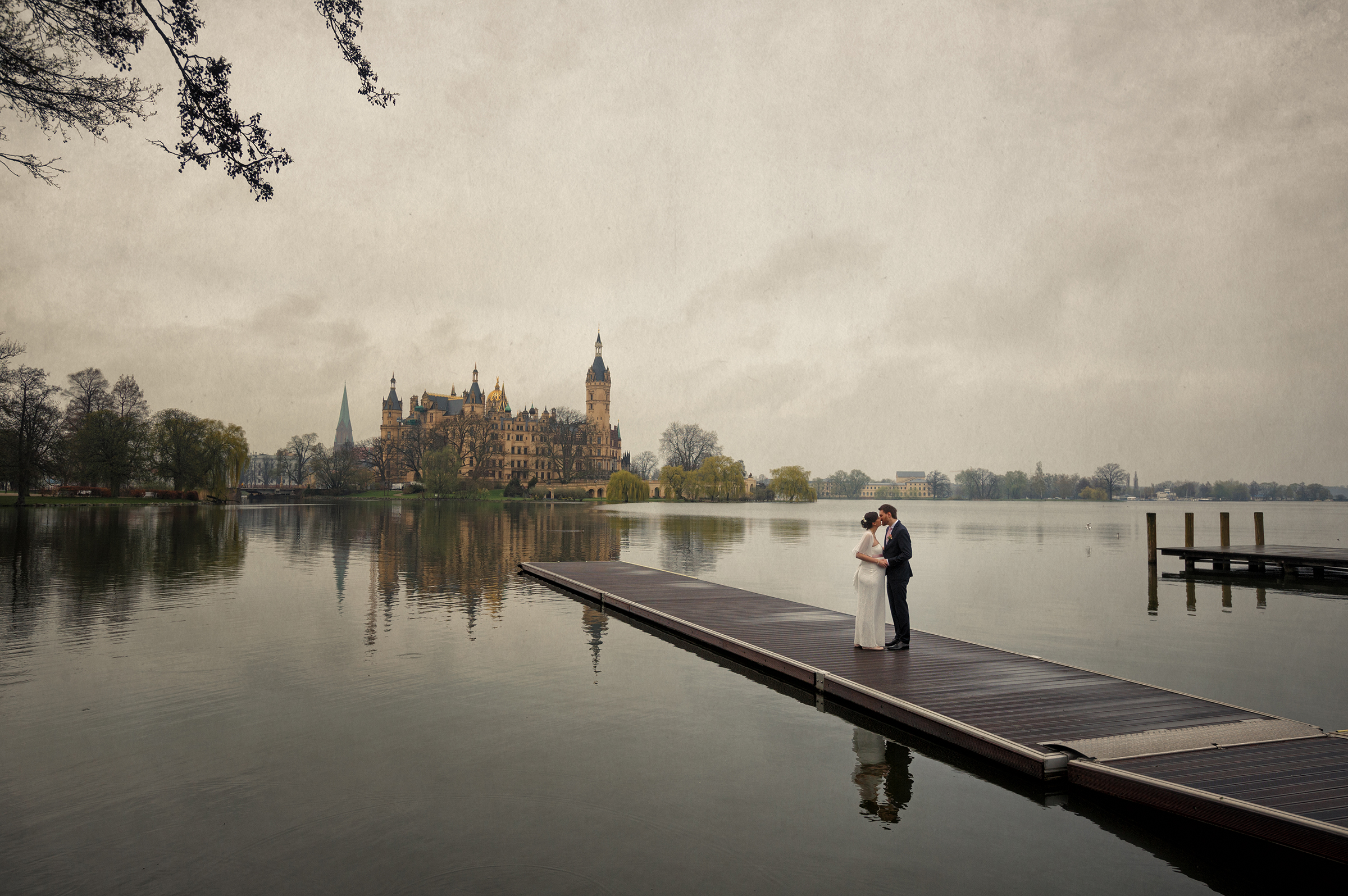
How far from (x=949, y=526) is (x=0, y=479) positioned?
6799 centimetres

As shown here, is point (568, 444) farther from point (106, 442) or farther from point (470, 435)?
point (106, 442)

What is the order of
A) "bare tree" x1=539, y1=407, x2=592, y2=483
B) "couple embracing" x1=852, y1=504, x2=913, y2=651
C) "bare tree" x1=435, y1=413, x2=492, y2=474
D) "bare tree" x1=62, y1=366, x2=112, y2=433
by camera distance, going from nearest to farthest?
"couple embracing" x1=852, y1=504, x2=913, y2=651, "bare tree" x1=62, y1=366, x2=112, y2=433, "bare tree" x1=435, y1=413, x2=492, y2=474, "bare tree" x1=539, y1=407, x2=592, y2=483

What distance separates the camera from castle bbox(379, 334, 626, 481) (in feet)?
467

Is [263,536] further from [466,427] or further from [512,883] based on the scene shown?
[466,427]

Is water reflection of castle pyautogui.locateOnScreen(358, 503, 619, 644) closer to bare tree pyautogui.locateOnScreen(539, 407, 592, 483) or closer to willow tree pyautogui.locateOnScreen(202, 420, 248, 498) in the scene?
willow tree pyautogui.locateOnScreen(202, 420, 248, 498)

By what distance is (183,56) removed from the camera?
7098 mm

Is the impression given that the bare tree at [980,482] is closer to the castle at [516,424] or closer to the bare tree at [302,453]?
the castle at [516,424]

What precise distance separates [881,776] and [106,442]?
225 feet

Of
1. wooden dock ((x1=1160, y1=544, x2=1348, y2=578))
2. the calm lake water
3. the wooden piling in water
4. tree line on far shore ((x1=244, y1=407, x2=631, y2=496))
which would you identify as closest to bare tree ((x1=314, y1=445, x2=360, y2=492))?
tree line on far shore ((x1=244, y1=407, x2=631, y2=496))

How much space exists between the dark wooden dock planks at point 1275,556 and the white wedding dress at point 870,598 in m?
21.5

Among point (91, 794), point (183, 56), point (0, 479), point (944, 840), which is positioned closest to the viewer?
point (944, 840)

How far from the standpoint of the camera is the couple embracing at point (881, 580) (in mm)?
10422

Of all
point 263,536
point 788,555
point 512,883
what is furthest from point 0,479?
point 512,883

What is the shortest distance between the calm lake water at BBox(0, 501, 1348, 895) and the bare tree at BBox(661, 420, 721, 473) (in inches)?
4393
